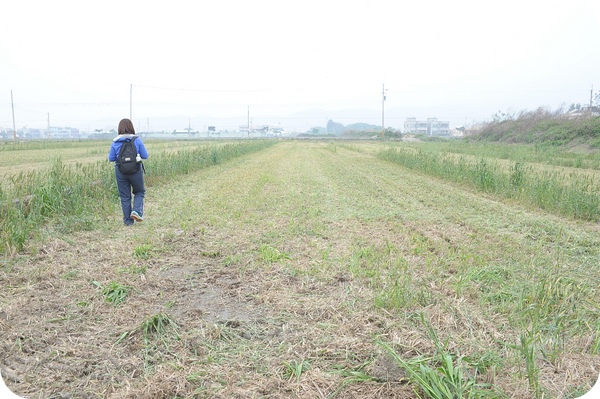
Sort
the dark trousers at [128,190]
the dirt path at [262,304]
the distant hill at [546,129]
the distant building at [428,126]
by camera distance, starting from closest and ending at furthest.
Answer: the dirt path at [262,304] < the dark trousers at [128,190] < the distant hill at [546,129] < the distant building at [428,126]

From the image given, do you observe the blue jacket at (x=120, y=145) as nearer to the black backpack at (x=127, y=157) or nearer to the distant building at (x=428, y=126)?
the black backpack at (x=127, y=157)

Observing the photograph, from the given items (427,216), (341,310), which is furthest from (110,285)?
(427,216)

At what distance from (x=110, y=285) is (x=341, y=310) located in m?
2.14

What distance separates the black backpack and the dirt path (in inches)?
35.7

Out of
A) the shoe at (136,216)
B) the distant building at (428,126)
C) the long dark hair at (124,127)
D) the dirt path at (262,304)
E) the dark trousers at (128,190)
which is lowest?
the dirt path at (262,304)

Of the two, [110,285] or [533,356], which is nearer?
[533,356]

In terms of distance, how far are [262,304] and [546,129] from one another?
3623 centimetres

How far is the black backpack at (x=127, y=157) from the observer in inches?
237

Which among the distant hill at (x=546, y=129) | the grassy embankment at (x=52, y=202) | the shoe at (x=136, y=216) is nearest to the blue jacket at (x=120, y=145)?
the shoe at (x=136, y=216)

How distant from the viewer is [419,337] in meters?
2.62

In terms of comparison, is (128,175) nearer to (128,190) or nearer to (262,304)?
(128,190)

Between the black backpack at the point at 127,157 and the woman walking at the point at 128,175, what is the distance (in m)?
0.02

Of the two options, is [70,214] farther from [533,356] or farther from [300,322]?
[533,356]

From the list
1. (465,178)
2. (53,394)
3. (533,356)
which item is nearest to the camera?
(53,394)
